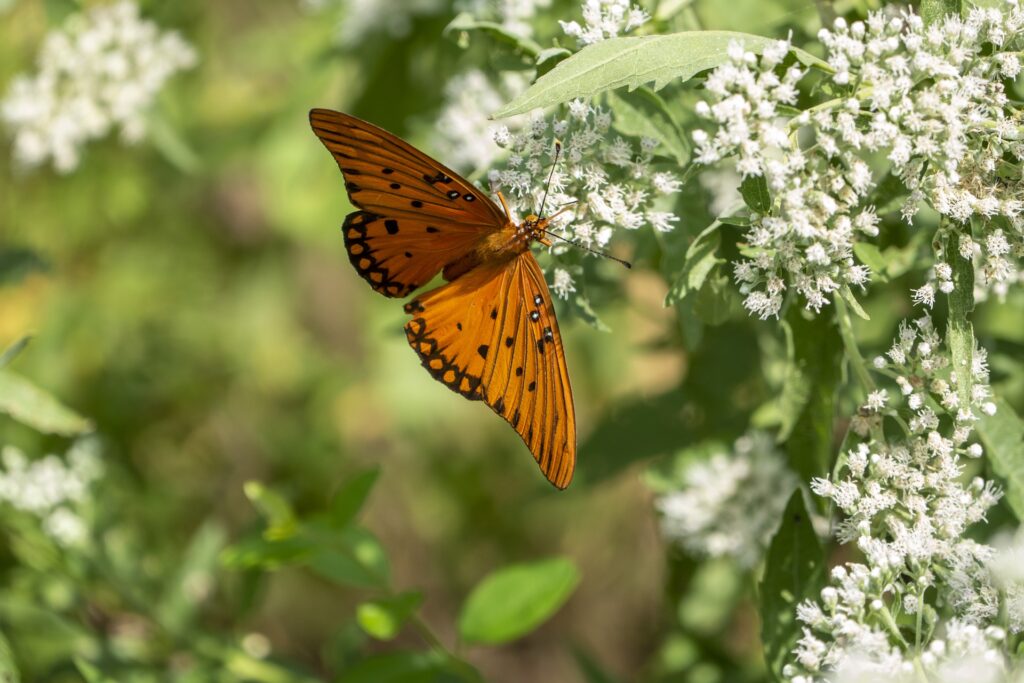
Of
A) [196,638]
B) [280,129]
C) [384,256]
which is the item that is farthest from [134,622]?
[280,129]

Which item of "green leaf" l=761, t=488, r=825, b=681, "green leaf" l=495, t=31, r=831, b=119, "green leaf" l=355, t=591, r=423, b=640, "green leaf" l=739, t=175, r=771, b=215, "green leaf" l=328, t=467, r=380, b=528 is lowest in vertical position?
"green leaf" l=761, t=488, r=825, b=681

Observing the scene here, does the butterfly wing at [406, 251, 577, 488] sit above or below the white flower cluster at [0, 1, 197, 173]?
below

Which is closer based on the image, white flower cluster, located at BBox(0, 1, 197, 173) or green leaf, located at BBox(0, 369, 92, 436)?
green leaf, located at BBox(0, 369, 92, 436)

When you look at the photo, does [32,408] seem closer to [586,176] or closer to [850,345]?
[586,176]

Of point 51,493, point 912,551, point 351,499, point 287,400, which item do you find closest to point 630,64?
point 912,551

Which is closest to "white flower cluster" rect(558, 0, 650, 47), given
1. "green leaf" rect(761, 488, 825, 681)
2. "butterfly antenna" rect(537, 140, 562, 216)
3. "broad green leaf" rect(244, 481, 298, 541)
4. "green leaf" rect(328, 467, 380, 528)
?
"butterfly antenna" rect(537, 140, 562, 216)

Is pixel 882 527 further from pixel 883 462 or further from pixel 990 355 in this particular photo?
pixel 990 355

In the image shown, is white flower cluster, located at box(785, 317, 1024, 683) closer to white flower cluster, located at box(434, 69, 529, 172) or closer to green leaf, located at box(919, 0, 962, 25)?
green leaf, located at box(919, 0, 962, 25)

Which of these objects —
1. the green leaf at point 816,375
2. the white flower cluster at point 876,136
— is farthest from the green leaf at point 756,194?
the green leaf at point 816,375
